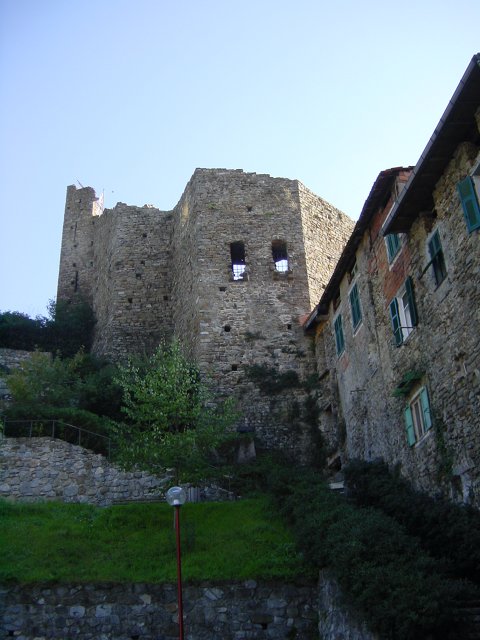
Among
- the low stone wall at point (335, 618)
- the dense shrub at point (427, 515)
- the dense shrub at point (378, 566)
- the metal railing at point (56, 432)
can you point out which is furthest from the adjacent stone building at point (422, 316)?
the metal railing at point (56, 432)

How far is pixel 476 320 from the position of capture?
13.9 meters

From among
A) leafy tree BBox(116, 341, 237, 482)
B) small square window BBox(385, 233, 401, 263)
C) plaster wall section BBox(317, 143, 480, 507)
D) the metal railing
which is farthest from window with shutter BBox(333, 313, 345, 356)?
the metal railing

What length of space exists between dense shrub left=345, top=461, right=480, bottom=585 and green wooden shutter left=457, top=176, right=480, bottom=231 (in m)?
5.13

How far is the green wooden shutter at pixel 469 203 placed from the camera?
13828 millimetres

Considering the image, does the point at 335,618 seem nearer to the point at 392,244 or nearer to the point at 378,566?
the point at 378,566

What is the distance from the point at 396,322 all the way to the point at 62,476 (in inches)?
385

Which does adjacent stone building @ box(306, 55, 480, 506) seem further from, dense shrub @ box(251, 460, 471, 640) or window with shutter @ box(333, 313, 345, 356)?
dense shrub @ box(251, 460, 471, 640)

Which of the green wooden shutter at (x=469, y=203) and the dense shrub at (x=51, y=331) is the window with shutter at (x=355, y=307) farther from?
the dense shrub at (x=51, y=331)

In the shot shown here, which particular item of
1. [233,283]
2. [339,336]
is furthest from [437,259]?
[233,283]

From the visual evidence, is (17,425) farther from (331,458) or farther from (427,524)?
(427,524)

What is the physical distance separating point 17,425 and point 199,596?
971 cm

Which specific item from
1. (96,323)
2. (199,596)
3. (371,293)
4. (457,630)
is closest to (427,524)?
(457,630)

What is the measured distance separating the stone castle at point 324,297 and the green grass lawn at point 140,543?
3553 millimetres

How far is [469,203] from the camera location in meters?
14.1
